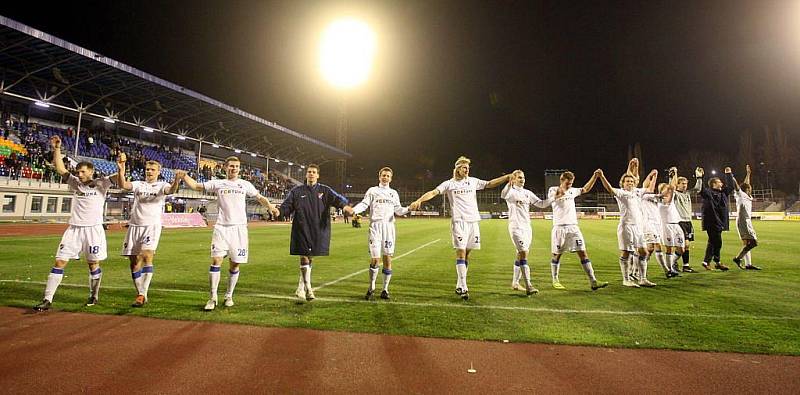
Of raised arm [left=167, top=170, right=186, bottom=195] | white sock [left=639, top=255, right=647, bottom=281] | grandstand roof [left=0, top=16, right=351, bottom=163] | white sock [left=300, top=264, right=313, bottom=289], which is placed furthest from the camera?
grandstand roof [left=0, top=16, right=351, bottom=163]

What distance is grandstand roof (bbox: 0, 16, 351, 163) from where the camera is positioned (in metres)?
27.8

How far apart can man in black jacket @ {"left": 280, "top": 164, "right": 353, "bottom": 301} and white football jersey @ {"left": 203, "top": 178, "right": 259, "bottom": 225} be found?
0.67 m

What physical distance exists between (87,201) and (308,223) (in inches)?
139

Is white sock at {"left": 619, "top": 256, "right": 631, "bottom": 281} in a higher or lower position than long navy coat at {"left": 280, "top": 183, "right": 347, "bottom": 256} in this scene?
lower

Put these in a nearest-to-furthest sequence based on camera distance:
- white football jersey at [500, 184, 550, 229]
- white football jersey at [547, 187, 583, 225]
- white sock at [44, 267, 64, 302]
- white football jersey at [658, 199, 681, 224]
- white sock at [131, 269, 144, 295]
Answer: white sock at [44, 267, 64, 302], white sock at [131, 269, 144, 295], white football jersey at [500, 184, 550, 229], white football jersey at [547, 187, 583, 225], white football jersey at [658, 199, 681, 224]

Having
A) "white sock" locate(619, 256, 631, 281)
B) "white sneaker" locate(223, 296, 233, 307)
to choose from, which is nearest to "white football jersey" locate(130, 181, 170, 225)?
"white sneaker" locate(223, 296, 233, 307)

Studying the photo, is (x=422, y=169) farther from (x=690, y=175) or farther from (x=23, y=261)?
(x=23, y=261)

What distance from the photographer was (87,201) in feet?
20.7

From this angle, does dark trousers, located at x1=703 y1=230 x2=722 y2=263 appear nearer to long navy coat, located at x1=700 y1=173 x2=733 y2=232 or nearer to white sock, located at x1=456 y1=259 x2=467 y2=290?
long navy coat, located at x1=700 y1=173 x2=733 y2=232

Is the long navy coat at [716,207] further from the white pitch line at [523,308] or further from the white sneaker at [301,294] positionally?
the white sneaker at [301,294]

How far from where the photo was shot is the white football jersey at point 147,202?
6.48 meters

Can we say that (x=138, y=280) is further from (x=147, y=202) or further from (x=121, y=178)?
(x=121, y=178)

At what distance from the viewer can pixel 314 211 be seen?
682 centimetres

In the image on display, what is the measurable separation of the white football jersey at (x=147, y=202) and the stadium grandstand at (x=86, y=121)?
24854mm
